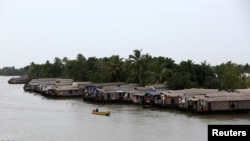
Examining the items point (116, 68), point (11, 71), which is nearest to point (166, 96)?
point (116, 68)

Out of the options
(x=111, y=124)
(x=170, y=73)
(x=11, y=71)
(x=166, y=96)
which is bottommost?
(x=111, y=124)

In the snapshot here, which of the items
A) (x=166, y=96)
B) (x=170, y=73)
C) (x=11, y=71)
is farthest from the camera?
(x=11, y=71)

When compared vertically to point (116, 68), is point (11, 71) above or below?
above

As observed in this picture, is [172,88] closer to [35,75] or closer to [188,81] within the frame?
[188,81]

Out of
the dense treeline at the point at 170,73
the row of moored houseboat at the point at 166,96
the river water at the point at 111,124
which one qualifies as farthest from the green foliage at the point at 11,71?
the river water at the point at 111,124

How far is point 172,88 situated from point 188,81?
6.24 feet

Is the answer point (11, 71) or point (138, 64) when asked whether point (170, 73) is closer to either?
point (138, 64)

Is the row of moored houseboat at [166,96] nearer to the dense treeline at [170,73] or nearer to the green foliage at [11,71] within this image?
the dense treeline at [170,73]

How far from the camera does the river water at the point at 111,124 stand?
2131 cm

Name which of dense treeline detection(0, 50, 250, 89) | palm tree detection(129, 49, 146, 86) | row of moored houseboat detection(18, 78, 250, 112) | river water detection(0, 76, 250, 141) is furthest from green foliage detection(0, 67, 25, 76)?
river water detection(0, 76, 250, 141)

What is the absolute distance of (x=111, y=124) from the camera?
83.1 feet

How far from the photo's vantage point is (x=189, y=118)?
2698cm

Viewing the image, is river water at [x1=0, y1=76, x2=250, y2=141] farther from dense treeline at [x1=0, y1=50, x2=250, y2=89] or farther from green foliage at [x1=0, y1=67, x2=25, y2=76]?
green foliage at [x1=0, y1=67, x2=25, y2=76]

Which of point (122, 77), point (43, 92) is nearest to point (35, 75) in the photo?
point (43, 92)
